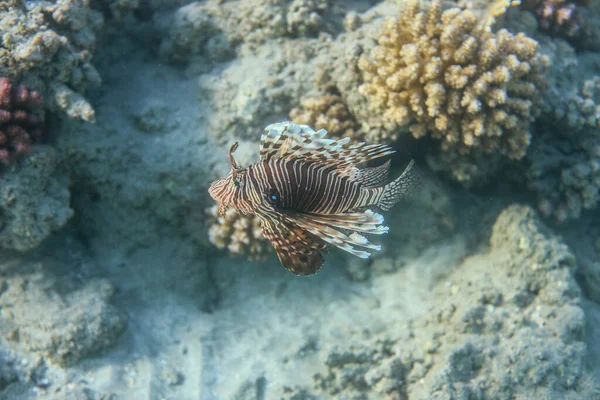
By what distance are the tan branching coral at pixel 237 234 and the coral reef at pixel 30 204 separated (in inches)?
57.0

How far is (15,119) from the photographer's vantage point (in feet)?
12.1

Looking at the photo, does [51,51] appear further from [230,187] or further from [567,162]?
[567,162]

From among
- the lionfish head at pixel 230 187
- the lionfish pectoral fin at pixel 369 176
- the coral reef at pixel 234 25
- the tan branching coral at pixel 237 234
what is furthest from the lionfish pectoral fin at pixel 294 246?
the coral reef at pixel 234 25

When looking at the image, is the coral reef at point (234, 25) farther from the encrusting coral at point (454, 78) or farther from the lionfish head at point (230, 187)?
the lionfish head at point (230, 187)

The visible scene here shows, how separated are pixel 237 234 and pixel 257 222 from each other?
0.27 metres

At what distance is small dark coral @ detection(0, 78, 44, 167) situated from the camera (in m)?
3.60

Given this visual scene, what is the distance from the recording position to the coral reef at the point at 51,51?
371 centimetres

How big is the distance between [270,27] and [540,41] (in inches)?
126

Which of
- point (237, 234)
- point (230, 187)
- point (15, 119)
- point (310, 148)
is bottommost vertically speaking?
point (237, 234)

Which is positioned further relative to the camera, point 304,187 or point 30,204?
point 30,204

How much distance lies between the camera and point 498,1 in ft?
14.2

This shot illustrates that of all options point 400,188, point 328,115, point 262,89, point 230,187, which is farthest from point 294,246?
point 262,89

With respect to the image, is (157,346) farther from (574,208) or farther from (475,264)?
(574,208)

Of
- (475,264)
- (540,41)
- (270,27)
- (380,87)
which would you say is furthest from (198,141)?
(540,41)
